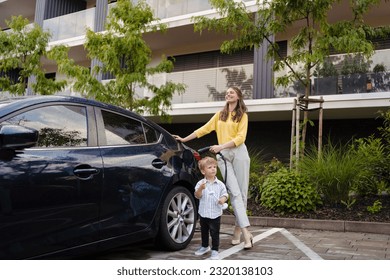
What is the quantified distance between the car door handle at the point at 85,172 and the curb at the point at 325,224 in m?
4.18

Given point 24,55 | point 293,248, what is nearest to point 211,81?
point 24,55

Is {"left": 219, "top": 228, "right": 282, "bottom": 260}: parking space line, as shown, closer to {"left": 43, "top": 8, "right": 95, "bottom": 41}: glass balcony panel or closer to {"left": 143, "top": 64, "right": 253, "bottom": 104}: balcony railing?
{"left": 143, "top": 64, "right": 253, "bottom": 104}: balcony railing

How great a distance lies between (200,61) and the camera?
53.7ft

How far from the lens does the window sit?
3.79 metres

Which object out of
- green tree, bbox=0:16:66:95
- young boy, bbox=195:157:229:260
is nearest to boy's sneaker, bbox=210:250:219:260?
young boy, bbox=195:157:229:260

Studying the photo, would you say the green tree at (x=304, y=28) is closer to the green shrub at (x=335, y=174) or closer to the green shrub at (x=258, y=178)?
the green shrub at (x=335, y=174)

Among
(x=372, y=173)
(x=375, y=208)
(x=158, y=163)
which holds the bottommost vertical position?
(x=375, y=208)

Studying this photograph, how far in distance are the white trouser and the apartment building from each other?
23.1 ft

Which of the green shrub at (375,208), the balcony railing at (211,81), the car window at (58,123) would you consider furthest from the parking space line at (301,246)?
the balcony railing at (211,81)

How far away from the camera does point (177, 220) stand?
4.29m

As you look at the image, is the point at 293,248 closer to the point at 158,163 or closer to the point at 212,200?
the point at 212,200

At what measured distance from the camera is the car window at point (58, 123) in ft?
10.2

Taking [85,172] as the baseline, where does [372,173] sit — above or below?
above

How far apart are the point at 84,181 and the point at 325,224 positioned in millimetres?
4504
